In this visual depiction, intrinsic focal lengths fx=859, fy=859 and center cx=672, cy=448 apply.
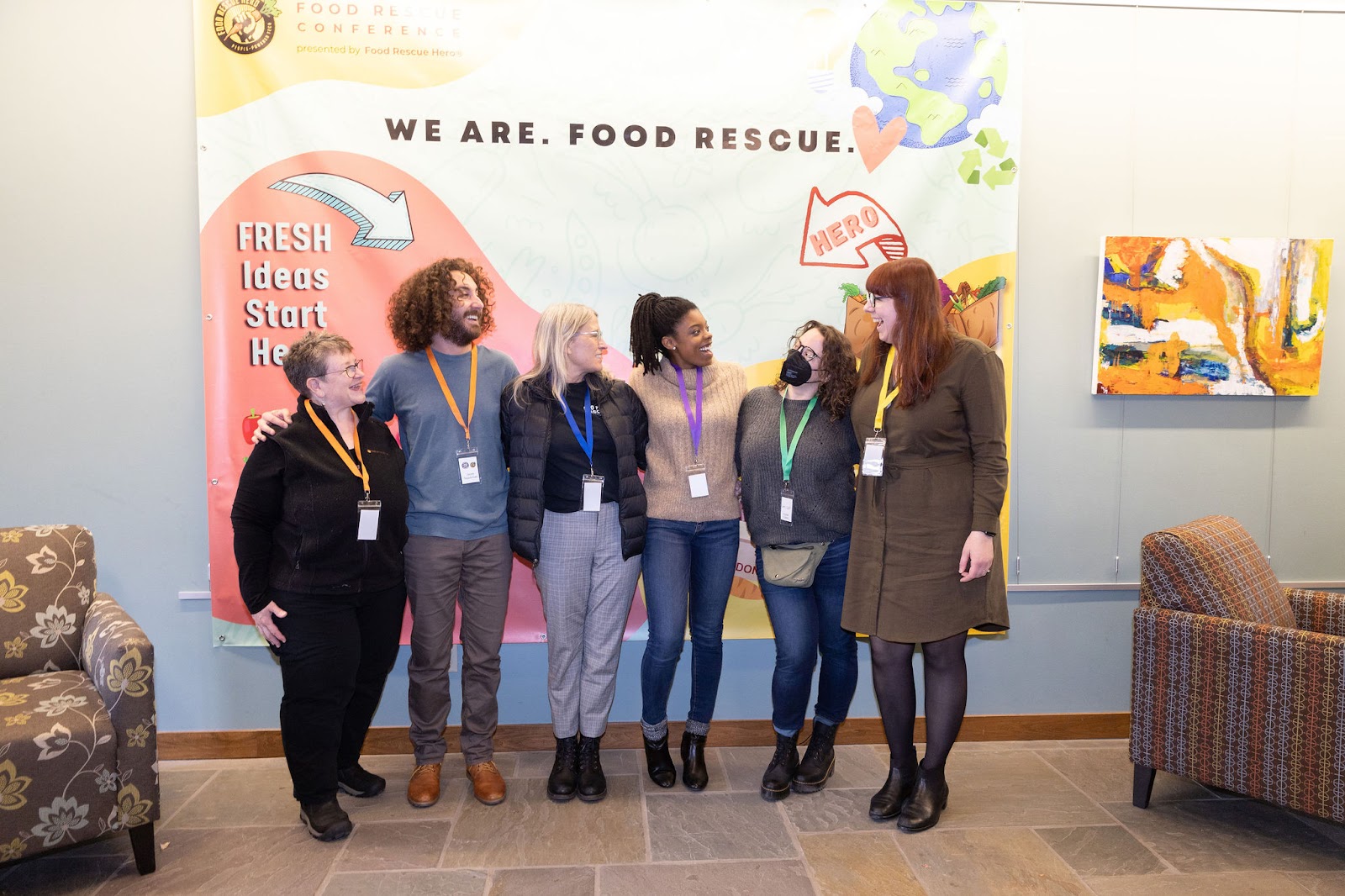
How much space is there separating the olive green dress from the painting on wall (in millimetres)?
1189

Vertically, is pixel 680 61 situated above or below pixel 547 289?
above

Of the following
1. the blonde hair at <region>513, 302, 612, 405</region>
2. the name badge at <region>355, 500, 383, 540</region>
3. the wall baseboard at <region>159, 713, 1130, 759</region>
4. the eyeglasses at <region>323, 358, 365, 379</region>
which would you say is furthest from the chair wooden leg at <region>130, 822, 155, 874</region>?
the blonde hair at <region>513, 302, 612, 405</region>

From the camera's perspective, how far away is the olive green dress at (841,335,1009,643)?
2471 millimetres

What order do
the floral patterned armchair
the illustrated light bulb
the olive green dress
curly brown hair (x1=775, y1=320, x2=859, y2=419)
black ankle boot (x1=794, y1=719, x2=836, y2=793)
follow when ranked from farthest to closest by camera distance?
the illustrated light bulb
black ankle boot (x1=794, y1=719, x2=836, y2=793)
curly brown hair (x1=775, y1=320, x2=859, y2=419)
the olive green dress
the floral patterned armchair

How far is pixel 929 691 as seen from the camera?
263 cm

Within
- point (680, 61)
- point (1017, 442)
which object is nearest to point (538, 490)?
point (680, 61)

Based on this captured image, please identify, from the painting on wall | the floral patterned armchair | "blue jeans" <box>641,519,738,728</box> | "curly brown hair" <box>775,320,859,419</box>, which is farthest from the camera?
the painting on wall

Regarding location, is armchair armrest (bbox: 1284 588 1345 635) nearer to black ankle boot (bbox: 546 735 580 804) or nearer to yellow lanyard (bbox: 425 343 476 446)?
black ankle boot (bbox: 546 735 580 804)

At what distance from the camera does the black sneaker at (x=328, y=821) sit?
2.57m

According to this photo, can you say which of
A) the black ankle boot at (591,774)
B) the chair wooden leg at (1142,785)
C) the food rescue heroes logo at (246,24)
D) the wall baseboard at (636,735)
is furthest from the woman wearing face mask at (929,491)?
the food rescue heroes logo at (246,24)

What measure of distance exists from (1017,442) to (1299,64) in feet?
6.05

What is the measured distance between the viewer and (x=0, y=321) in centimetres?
310

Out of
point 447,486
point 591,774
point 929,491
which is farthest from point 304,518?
point 929,491

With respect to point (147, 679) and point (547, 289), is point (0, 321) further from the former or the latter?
point (547, 289)
